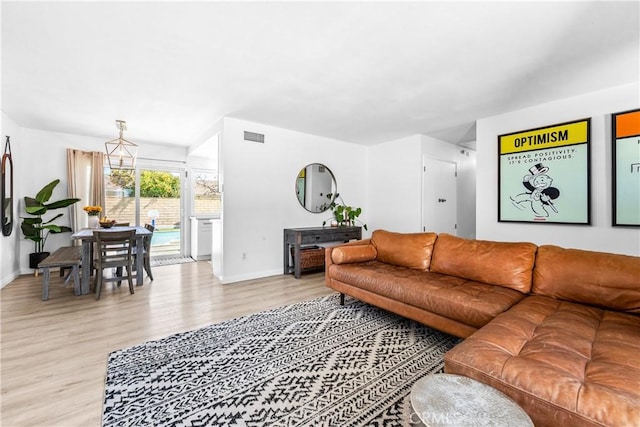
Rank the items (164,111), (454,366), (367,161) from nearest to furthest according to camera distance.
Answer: (454,366)
(164,111)
(367,161)

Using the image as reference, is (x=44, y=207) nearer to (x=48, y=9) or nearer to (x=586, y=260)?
(x=48, y=9)

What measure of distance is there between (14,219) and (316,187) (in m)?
4.80

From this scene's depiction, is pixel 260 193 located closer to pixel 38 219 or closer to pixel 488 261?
pixel 488 261

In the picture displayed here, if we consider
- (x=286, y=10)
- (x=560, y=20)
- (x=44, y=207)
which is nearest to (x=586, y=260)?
(x=560, y=20)

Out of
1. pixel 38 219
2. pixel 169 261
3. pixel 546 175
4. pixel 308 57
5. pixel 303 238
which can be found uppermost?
pixel 308 57

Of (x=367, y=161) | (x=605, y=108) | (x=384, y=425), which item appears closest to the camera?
(x=384, y=425)

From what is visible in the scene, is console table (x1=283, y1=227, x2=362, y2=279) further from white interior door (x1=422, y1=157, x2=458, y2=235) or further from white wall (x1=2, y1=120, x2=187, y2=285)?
white wall (x1=2, y1=120, x2=187, y2=285)

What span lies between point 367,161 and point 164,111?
390 centimetres

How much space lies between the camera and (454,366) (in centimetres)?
128

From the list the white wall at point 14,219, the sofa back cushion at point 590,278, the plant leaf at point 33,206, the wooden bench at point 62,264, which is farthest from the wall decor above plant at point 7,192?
the sofa back cushion at point 590,278

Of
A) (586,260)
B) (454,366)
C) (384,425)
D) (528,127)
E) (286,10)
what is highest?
(286,10)

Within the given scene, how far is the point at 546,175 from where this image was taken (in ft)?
11.1

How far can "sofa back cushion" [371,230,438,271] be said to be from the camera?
2.89 metres

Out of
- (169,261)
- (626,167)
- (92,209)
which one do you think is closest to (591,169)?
(626,167)
